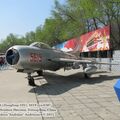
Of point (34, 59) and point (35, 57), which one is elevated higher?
point (35, 57)

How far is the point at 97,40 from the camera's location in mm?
29516

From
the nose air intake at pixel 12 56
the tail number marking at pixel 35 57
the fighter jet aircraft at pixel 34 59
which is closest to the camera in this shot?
the nose air intake at pixel 12 56

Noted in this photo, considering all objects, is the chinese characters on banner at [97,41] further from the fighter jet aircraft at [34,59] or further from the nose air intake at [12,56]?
the nose air intake at [12,56]

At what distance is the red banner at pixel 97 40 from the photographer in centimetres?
2680

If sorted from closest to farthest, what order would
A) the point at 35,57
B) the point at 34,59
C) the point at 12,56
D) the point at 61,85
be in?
the point at 12,56
the point at 61,85
the point at 34,59
the point at 35,57

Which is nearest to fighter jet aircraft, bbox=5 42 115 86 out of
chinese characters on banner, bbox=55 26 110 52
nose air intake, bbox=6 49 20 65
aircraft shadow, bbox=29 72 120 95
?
nose air intake, bbox=6 49 20 65

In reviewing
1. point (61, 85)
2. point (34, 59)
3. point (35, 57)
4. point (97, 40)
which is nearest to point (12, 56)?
point (34, 59)

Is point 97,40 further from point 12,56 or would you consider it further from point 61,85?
point 12,56

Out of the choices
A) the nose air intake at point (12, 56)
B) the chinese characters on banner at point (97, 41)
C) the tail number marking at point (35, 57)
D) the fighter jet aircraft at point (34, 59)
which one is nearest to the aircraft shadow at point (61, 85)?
the fighter jet aircraft at point (34, 59)

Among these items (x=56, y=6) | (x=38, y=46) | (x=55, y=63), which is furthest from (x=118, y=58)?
(x=56, y=6)

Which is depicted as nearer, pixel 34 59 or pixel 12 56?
pixel 12 56

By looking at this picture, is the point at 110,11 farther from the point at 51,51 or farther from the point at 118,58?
the point at 51,51

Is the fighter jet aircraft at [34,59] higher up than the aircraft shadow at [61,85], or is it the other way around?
the fighter jet aircraft at [34,59]

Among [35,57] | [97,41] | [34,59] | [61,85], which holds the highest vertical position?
[97,41]
